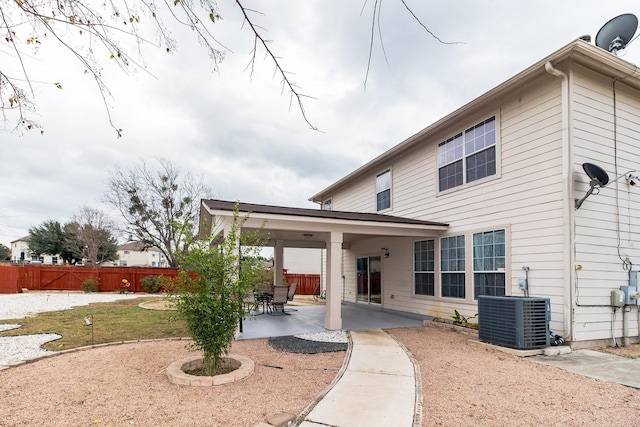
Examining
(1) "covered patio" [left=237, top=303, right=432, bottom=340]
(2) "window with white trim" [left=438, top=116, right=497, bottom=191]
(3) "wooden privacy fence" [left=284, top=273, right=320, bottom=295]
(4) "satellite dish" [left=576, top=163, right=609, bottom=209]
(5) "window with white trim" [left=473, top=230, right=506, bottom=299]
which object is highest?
(2) "window with white trim" [left=438, top=116, right=497, bottom=191]

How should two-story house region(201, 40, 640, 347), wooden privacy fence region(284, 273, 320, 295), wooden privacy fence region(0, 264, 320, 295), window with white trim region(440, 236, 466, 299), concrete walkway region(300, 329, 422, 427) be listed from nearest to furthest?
concrete walkway region(300, 329, 422, 427) < two-story house region(201, 40, 640, 347) < window with white trim region(440, 236, 466, 299) < wooden privacy fence region(0, 264, 320, 295) < wooden privacy fence region(284, 273, 320, 295)

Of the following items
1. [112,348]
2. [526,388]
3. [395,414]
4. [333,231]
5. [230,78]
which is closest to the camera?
[230,78]

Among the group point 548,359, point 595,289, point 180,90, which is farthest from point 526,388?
point 180,90

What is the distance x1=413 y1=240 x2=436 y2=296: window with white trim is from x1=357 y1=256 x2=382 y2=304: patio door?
2.05 metres

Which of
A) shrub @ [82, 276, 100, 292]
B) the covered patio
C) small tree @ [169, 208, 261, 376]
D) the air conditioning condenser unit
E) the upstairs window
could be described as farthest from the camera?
shrub @ [82, 276, 100, 292]

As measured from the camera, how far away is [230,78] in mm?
3227

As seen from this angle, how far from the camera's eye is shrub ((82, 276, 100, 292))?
1894 centimetres

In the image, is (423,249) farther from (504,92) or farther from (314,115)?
(314,115)

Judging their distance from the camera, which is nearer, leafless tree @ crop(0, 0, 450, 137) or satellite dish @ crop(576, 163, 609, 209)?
leafless tree @ crop(0, 0, 450, 137)

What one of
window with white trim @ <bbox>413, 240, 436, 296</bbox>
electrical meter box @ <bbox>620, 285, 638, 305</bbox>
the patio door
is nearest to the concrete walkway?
window with white trim @ <bbox>413, 240, 436, 296</bbox>

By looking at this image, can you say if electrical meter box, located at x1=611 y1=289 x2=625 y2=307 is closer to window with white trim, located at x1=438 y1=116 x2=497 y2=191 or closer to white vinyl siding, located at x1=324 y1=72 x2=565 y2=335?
white vinyl siding, located at x1=324 y1=72 x2=565 y2=335

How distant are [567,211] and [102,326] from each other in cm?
1003

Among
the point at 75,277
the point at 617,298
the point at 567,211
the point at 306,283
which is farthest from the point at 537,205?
the point at 75,277

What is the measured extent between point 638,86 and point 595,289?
14.1 ft
